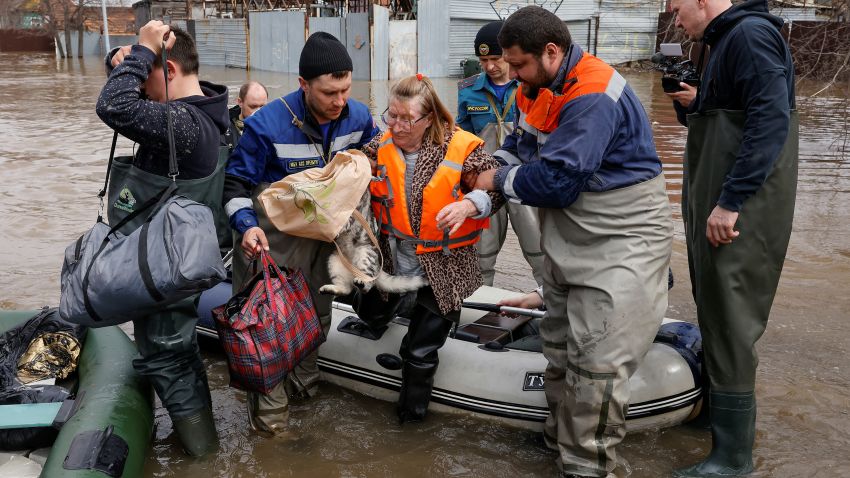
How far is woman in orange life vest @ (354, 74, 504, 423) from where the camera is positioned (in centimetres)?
361

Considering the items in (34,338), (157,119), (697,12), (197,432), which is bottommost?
(197,432)

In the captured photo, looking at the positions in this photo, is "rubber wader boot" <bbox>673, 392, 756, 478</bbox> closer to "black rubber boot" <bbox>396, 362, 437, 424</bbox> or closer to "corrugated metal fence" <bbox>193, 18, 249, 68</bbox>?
"black rubber boot" <bbox>396, 362, 437, 424</bbox>

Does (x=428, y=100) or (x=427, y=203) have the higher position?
(x=428, y=100)

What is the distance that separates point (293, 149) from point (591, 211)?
157 centimetres

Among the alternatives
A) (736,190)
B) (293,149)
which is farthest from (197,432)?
(736,190)

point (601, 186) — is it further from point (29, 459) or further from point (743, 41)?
point (29, 459)

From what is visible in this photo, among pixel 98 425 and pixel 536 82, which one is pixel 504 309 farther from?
pixel 98 425

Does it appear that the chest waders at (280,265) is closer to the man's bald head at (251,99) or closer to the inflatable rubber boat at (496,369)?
the inflatable rubber boat at (496,369)

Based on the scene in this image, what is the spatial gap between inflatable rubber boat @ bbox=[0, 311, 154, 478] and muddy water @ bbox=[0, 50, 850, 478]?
0.40m

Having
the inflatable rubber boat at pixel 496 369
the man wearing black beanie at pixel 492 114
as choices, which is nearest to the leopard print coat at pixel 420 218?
the inflatable rubber boat at pixel 496 369

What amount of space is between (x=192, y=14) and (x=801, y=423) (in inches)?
1427

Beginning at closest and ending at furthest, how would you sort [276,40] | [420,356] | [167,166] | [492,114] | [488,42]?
[167,166], [420,356], [488,42], [492,114], [276,40]

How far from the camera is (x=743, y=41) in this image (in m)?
3.15

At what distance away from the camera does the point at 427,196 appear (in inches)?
142
